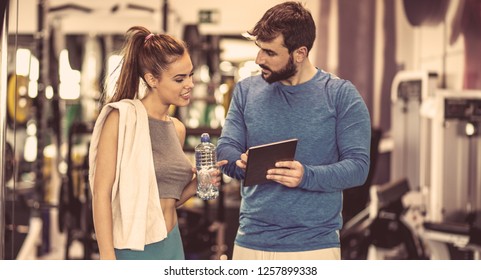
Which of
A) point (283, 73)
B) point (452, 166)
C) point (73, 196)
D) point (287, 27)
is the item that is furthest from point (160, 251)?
point (452, 166)

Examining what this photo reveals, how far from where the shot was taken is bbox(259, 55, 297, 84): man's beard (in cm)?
207

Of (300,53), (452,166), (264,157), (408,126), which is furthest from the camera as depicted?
(408,126)

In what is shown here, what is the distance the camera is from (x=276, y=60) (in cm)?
207

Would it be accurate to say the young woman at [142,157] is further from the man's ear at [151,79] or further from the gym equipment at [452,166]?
the gym equipment at [452,166]

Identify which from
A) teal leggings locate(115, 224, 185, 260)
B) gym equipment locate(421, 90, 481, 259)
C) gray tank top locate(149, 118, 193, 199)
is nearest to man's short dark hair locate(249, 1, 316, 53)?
gray tank top locate(149, 118, 193, 199)

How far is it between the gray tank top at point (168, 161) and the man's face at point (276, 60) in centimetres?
35

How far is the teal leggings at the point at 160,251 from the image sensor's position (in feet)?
6.84

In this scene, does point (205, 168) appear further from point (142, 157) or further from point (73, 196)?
point (73, 196)

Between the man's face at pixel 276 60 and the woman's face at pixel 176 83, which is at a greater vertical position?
the man's face at pixel 276 60

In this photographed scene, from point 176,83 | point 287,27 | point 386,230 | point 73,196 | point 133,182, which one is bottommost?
point 386,230

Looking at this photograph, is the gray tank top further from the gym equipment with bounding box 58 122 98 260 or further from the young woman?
the gym equipment with bounding box 58 122 98 260

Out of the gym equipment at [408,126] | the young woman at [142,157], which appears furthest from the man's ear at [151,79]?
the gym equipment at [408,126]

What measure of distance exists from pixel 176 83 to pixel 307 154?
44cm

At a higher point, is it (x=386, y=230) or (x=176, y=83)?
(x=176, y=83)
